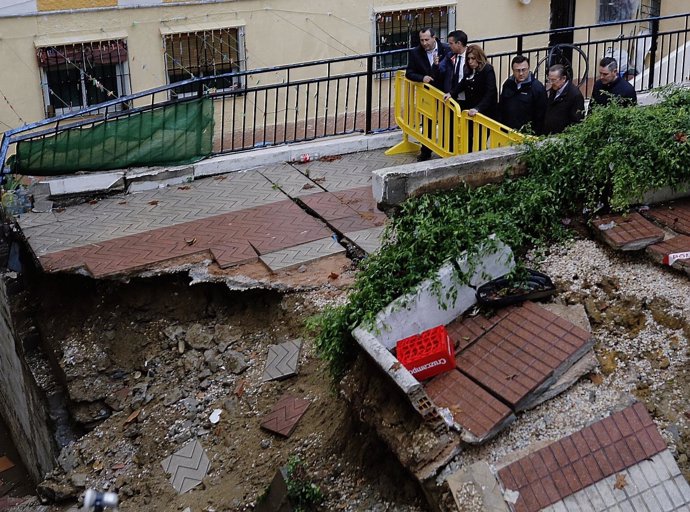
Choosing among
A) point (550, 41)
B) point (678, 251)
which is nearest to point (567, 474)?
point (678, 251)

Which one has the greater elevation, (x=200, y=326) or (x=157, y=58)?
(x=157, y=58)

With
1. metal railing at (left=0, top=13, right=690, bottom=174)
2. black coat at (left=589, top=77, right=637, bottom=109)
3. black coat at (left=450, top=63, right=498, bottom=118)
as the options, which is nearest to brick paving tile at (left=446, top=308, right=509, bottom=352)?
black coat at (left=589, top=77, right=637, bottom=109)

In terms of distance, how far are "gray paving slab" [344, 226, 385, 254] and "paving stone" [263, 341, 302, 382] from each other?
134 centimetres

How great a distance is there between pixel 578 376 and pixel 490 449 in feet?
2.86

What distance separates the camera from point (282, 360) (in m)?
8.27

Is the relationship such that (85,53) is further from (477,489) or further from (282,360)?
(477,489)

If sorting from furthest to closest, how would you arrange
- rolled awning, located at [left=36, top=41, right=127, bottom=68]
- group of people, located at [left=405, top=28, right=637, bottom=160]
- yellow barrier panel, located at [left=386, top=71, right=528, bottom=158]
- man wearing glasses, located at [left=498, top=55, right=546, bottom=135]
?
1. rolled awning, located at [left=36, top=41, right=127, bottom=68]
2. yellow barrier panel, located at [left=386, top=71, right=528, bottom=158]
3. man wearing glasses, located at [left=498, top=55, right=546, bottom=135]
4. group of people, located at [left=405, top=28, right=637, bottom=160]

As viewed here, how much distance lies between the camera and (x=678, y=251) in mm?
7156

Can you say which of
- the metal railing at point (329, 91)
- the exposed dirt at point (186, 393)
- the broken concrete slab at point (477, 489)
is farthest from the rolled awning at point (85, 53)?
the broken concrete slab at point (477, 489)

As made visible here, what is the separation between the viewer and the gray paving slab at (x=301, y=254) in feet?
29.6

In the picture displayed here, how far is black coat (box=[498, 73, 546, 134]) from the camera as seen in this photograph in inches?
380

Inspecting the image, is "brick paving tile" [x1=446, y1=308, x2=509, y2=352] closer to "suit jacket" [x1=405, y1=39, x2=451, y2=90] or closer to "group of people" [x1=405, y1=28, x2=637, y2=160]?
"group of people" [x1=405, y1=28, x2=637, y2=160]

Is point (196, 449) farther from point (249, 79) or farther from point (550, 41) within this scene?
point (550, 41)

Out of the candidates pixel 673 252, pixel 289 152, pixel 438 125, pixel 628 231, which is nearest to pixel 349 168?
pixel 289 152
